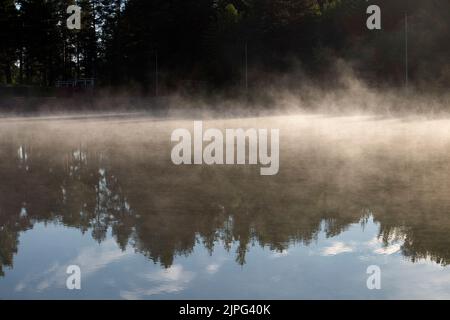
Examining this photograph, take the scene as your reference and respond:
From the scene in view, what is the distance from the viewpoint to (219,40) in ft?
209

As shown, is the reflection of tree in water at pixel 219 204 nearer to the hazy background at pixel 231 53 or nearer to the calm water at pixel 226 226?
the calm water at pixel 226 226

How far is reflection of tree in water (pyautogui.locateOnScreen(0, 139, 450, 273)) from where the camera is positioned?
759 cm

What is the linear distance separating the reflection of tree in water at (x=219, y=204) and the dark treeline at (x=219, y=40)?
109 feet

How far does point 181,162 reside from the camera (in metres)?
14.6

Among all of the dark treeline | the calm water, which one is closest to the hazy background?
the dark treeline

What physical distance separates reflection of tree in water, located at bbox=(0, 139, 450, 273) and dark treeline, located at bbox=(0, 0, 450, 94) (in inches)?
1305

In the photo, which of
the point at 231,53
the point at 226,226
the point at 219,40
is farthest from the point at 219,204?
the point at 219,40

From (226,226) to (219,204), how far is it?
4.99ft

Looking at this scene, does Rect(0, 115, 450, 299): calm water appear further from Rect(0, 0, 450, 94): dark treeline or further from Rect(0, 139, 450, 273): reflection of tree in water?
Rect(0, 0, 450, 94): dark treeline

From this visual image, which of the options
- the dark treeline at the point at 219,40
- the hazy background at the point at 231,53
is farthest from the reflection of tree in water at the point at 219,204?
the dark treeline at the point at 219,40

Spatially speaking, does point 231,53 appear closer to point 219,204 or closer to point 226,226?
point 219,204

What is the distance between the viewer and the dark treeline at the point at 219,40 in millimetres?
47094

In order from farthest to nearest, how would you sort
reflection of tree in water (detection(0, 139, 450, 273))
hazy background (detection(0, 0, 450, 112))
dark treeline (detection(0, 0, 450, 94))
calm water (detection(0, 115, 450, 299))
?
dark treeline (detection(0, 0, 450, 94)) < hazy background (detection(0, 0, 450, 112)) < reflection of tree in water (detection(0, 139, 450, 273)) < calm water (detection(0, 115, 450, 299))

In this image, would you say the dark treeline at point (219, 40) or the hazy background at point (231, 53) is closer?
the hazy background at point (231, 53)
